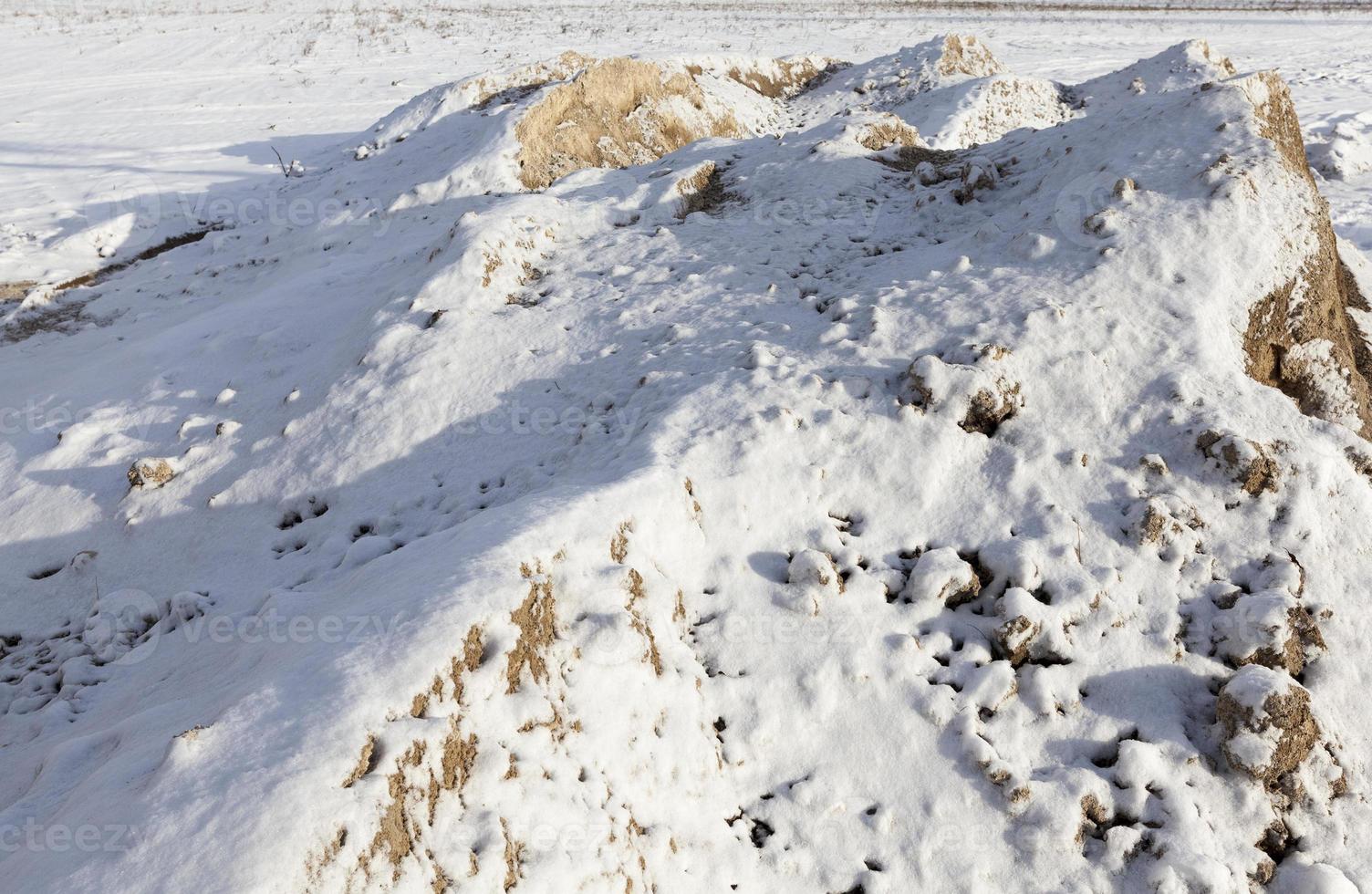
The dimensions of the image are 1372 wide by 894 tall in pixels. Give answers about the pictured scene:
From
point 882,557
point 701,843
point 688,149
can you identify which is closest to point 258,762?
point 701,843

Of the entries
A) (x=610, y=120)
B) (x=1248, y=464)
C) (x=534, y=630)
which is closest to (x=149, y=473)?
(x=534, y=630)

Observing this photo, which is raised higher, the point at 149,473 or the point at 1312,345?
the point at 1312,345

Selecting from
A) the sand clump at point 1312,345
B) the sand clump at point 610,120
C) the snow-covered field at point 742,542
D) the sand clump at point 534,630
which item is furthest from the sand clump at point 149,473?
the sand clump at point 1312,345

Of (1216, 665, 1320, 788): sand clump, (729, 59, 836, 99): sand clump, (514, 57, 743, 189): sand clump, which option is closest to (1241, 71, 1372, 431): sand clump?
(1216, 665, 1320, 788): sand clump

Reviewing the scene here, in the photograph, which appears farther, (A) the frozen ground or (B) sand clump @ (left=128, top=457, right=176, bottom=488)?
(A) the frozen ground

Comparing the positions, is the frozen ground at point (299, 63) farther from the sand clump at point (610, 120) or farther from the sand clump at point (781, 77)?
the sand clump at point (781, 77)

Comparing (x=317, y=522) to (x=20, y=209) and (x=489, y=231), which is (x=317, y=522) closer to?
(x=489, y=231)

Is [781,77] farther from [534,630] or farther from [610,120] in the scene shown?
[534,630]

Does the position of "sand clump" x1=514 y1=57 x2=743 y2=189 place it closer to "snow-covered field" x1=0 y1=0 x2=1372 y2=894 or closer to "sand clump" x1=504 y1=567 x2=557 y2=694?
"snow-covered field" x1=0 y1=0 x2=1372 y2=894

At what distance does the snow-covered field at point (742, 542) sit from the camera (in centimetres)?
354

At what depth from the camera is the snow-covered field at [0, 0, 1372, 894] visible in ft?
11.6

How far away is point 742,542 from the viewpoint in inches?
190

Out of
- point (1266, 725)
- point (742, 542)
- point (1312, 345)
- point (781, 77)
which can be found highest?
point (781, 77)

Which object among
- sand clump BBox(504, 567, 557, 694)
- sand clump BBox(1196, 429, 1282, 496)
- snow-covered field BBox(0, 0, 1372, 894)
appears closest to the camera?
snow-covered field BBox(0, 0, 1372, 894)
